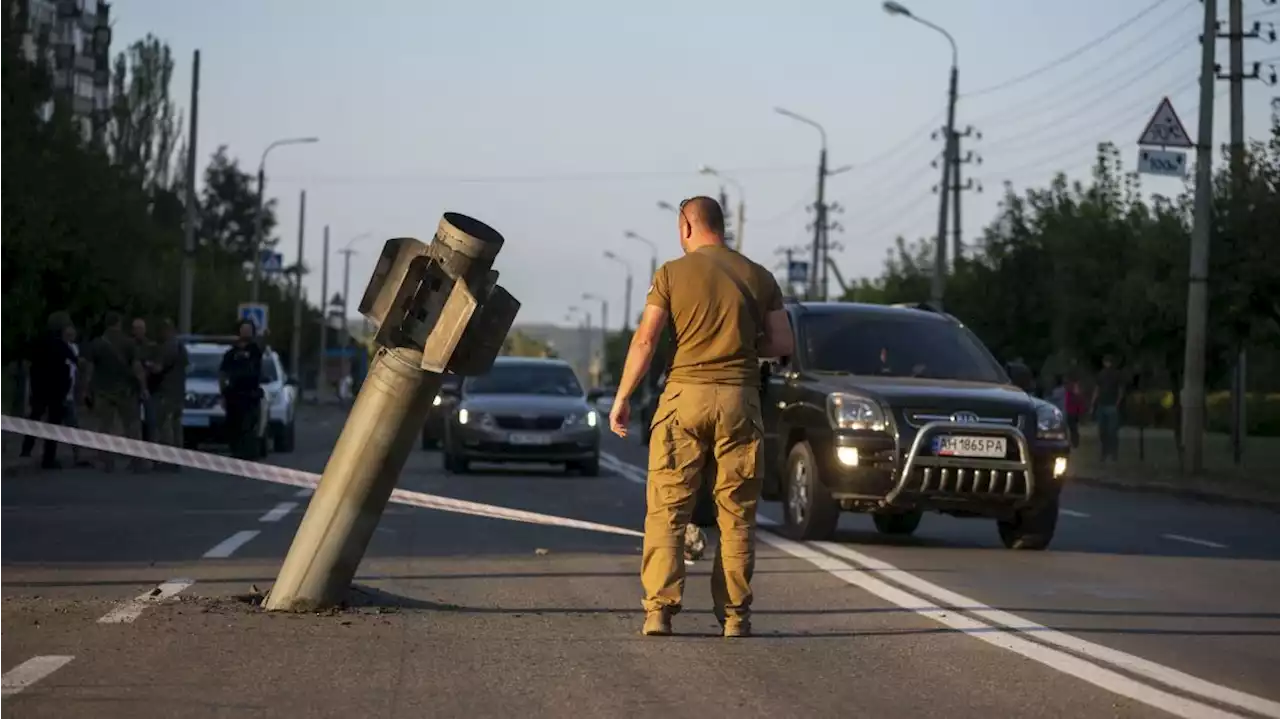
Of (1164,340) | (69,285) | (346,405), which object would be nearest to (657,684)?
(69,285)

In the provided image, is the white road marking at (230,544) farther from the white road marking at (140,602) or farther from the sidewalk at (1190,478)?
the sidewalk at (1190,478)

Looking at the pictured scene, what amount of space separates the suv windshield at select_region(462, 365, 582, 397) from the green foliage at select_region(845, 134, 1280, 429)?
10.0m

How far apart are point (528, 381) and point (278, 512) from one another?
34.9 ft

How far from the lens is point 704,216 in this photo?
946cm

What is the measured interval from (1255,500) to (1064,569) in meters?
11.9

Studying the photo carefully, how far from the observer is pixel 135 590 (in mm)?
10938

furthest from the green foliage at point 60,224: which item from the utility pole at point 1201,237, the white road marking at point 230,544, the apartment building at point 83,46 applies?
the apartment building at point 83,46

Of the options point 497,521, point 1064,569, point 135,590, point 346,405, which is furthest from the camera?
point 346,405

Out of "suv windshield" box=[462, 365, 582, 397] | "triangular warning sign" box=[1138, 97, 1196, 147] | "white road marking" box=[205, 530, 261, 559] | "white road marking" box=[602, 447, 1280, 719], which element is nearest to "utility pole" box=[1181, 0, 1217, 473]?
"triangular warning sign" box=[1138, 97, 1196, 147]

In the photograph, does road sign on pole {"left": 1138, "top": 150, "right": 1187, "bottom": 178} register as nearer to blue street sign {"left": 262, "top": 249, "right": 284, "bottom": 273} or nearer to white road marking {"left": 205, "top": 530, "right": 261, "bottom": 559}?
white road marking {"left": 205, "top": 530, "right": 261, "bottom": 559}

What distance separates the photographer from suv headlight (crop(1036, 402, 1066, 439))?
15.1 metres

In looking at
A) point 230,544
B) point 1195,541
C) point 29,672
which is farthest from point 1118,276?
point 29,672

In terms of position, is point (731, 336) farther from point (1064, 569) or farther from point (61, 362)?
point (61, 362)

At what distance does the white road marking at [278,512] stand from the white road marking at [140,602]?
536 cm
